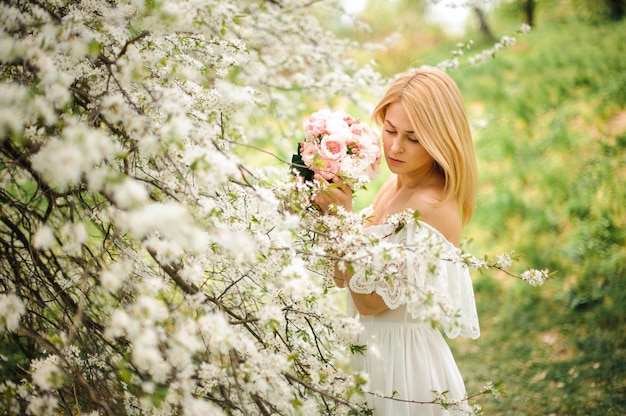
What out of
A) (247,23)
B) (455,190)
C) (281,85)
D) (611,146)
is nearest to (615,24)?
(611,146)

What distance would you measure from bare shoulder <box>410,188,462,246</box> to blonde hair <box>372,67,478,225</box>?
0.04 meters

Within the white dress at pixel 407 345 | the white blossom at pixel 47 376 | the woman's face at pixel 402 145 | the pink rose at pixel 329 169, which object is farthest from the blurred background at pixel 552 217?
the white blossom at pixel 47 376

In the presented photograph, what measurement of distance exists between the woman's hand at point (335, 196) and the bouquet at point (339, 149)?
3 centimetres

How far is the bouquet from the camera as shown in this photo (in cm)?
196

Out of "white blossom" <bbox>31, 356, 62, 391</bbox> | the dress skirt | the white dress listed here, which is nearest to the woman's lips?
the white dress

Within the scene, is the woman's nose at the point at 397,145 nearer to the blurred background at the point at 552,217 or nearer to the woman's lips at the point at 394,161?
the woman's lips at the point at 394,161

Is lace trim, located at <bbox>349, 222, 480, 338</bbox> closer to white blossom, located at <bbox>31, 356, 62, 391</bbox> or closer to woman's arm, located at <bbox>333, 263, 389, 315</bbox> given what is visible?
woman's arm, located at <bbox>333, 263, 389, 315</bbox>

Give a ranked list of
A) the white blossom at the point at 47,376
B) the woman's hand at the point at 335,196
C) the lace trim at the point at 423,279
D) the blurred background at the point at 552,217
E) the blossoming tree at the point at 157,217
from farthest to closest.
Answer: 1. the blurred background at the point at 552,217
2. the woman's hand at the point at 335,196
3. the lace trim at the point at 423,279
4. the white blossom at the point at 47,376
5. the blossoming tree at the point at 157,217

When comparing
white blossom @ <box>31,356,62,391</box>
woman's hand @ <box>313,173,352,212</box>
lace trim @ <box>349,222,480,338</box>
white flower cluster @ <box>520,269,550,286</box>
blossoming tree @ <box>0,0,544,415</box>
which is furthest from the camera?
woman's hand @ <box>313,173,352,212</box>

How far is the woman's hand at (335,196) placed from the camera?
196 cm

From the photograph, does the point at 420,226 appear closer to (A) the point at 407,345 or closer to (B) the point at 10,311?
(A) the point at 407,345

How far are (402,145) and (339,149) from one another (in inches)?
11.2

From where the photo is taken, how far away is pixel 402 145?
2109 mm

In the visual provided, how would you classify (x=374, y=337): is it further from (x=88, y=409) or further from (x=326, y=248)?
(x=88, y=409)
